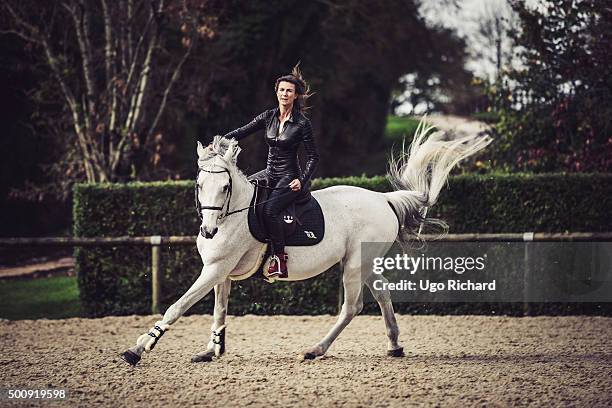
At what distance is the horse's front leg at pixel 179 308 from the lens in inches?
258

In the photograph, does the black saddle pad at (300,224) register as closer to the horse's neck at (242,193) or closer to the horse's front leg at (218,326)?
the horse's neck at (242,193)

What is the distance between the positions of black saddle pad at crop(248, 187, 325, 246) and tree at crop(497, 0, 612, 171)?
582 cm

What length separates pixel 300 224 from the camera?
703cm

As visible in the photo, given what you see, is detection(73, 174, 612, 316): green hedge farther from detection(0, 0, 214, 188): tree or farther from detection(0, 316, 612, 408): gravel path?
detection(0, 0, 214, 188): tree

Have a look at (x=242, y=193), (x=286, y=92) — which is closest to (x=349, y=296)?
(x=242, y=193)

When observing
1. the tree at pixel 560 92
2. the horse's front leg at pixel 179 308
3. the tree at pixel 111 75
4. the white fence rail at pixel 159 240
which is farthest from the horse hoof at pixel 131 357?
the tree at pixel 560 92

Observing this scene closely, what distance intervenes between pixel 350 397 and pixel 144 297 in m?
5.51

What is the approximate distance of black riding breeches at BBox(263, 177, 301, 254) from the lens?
6863 millimetres

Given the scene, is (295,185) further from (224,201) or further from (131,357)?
(131,357)

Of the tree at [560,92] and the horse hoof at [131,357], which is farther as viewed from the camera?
the tree at [560,92]

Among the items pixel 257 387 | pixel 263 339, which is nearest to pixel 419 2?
pixel 263 339

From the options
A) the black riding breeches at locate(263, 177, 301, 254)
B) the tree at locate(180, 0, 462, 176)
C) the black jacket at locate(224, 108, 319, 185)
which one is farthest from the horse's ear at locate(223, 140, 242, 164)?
the tree at locate(180, 0, 462, 176)

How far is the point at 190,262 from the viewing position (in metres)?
10.6

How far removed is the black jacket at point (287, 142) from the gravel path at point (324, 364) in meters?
1.76
